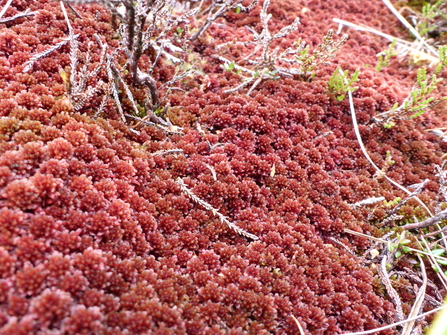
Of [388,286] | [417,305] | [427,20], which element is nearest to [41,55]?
[388,286]

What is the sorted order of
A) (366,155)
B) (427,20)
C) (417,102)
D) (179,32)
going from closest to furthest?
(366,155), (417,102), (179,32), (427,20)

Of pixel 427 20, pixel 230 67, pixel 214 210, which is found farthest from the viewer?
pixel 427 20

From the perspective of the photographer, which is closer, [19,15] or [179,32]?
[19,15]

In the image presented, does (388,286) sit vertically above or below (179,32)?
below

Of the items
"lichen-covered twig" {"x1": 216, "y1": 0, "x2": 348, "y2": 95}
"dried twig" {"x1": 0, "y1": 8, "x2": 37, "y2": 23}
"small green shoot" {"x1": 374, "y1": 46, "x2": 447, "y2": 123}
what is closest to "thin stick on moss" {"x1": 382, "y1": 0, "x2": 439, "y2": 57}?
"small green shoot" {"x1": 374, "y1": 46, "x2": 447, "y2": 123}

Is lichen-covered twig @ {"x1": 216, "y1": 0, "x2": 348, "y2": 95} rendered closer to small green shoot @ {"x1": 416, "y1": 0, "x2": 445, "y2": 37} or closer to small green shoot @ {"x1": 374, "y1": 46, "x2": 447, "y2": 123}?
small green shoot @ {"x1": 374, "y1": 46, "x2": 447, "y2": 123}

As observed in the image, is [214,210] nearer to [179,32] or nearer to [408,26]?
[179,32]

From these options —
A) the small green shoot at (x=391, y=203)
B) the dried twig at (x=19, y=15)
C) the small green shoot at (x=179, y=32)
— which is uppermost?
the dried twig at (x=19, y=15)

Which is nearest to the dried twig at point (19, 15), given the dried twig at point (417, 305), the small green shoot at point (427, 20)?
the dried twig at point (417, 305)

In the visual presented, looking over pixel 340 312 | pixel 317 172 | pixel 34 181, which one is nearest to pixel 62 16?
pixel 34 181

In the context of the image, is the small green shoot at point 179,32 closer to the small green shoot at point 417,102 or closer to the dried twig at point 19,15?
the dried twig at point 19,15
